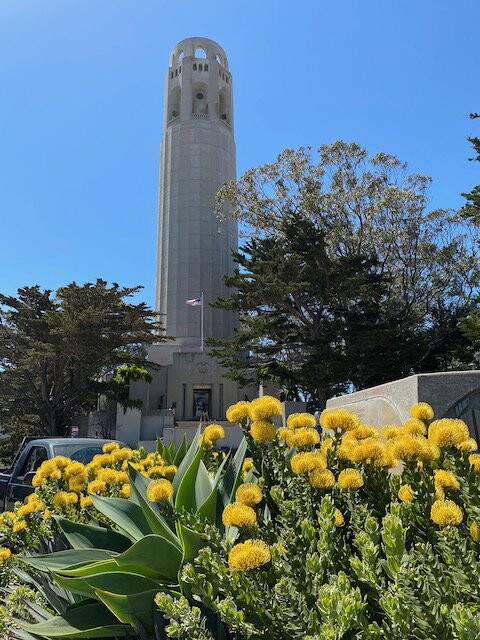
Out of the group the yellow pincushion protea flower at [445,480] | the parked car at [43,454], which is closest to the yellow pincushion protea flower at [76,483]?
the yellow pincushion protea flower at [445,480]

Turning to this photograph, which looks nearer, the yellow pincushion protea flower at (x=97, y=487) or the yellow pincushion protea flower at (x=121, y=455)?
the yellow pincushion protea flower at (x=97, y=487)

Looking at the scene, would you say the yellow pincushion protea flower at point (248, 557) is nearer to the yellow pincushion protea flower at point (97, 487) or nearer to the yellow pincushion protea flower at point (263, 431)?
the yellow pincushion protea flower at point (263, 431)

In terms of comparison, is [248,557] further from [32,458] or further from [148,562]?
[32,458]

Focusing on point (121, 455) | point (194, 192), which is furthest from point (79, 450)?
point (194, 192)

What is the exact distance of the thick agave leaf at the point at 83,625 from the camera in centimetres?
204

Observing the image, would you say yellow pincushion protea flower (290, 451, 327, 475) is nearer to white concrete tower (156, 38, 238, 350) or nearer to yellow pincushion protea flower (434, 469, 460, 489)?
yellow pincushion protea flower (434, 469, 460, 489)

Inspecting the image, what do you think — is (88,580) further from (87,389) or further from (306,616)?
(87,389)

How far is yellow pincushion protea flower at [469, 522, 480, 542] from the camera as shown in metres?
1.50

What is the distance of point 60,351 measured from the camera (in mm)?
26969

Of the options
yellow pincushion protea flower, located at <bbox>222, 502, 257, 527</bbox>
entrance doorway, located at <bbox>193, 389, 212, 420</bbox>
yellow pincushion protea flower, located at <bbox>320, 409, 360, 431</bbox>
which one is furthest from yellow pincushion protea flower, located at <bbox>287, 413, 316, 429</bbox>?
entrance doorway, located at <bbox>193, 389, 212, 420</bbox>

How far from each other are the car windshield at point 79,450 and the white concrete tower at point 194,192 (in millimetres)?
36945

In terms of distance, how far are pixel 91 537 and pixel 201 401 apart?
37.2m

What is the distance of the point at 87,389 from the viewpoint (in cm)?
2777

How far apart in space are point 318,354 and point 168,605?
21761 mm
